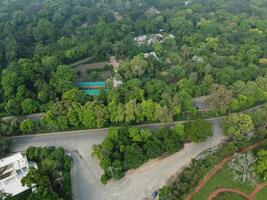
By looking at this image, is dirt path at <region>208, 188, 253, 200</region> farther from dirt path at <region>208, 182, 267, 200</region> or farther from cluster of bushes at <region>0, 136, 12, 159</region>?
cluster of bushes at <region>0, 136, 12, 159</region>

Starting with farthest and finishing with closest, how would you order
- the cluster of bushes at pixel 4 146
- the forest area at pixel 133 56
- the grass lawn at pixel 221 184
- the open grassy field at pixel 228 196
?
the forest area at pixel 133 56 < the cluster of bushes at pixel 4 146 < the grass lawn at pixel 221 184 < the open grassy field at pixel 228 196

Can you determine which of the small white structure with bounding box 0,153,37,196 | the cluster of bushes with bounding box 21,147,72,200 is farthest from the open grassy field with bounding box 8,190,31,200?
the cluster of bushes with bounding box 21,147,72,200

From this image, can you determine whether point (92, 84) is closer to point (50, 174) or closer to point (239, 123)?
point (50, 174)

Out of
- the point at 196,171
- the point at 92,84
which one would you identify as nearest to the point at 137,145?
the point at 196,171

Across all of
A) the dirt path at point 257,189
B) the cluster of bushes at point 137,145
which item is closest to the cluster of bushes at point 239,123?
the cluster of bushes at point 137,145

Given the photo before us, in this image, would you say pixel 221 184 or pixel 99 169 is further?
pixel 99 169

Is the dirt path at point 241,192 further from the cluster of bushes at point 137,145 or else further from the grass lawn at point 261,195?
the cluster of bushes at point 137,145

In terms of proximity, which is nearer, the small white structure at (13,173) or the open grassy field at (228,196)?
the open grassy field at (228,196)
